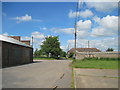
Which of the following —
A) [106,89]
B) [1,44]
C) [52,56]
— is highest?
[1,44]

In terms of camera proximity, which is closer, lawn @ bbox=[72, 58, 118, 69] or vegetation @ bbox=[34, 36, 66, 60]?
lawn @ bbox=[72, 58, 118, 69]

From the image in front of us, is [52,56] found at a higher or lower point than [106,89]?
lower

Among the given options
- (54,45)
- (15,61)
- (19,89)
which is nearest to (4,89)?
(19,89)

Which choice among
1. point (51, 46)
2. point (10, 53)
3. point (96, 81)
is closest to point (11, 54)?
point (10, 53)

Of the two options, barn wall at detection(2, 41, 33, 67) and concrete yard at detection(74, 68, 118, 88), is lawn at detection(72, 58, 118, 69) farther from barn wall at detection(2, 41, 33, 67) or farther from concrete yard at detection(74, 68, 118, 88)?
barn wall at detection(2, 41, 33, 67)

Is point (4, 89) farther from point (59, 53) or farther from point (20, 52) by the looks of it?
point (59, 53)

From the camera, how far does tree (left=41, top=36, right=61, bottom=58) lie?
239 ft

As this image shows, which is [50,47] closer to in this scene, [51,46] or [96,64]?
[51,46]

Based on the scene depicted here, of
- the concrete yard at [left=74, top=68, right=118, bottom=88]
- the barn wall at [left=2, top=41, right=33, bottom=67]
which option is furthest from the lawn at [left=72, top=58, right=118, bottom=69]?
the barn wall at [left=2, top=41, right=33, bottom=67]

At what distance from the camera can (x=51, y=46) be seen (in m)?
73.7

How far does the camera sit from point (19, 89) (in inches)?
271

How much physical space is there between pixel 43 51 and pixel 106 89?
222ft

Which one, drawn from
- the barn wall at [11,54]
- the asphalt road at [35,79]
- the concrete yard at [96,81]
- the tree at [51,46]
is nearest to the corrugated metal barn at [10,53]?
the barn wall at [11,54]

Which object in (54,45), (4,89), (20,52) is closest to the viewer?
(4,89)
